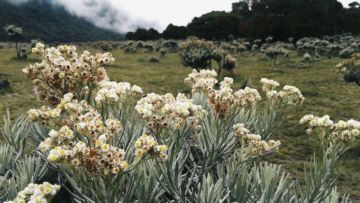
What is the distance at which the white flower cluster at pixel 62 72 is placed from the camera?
4.78 metres

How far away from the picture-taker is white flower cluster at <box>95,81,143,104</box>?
4.69 m

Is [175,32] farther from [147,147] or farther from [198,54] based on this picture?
[147,147]

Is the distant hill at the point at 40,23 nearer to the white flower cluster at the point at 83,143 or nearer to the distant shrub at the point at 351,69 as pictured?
the distant shrub at the point at 351,69

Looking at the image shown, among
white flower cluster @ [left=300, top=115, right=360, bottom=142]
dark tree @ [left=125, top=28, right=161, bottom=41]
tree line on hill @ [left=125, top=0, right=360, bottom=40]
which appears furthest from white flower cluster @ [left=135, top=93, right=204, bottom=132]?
dark tree @ [left=125, top=28, right=161, bottom=41]

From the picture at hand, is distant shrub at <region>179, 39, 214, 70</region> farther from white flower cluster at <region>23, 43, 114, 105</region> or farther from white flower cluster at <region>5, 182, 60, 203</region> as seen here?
white flower cluster at <region>5, 182, 60, 203</region>

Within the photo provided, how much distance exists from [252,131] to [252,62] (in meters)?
31.8

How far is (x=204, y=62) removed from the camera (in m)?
28.7

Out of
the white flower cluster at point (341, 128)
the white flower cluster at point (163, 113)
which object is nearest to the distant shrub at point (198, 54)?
the white flower cluster at point (341, 128)

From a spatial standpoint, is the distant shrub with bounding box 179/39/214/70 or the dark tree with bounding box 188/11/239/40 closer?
the distant shrub with bounding box 179/39/214/70

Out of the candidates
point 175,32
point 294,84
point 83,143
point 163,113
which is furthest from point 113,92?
point 175,32

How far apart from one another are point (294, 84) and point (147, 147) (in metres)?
22.8

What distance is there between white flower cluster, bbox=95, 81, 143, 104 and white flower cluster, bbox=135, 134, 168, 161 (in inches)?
54.9

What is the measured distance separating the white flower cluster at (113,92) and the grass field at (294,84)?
731cm

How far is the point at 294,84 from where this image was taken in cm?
2481
